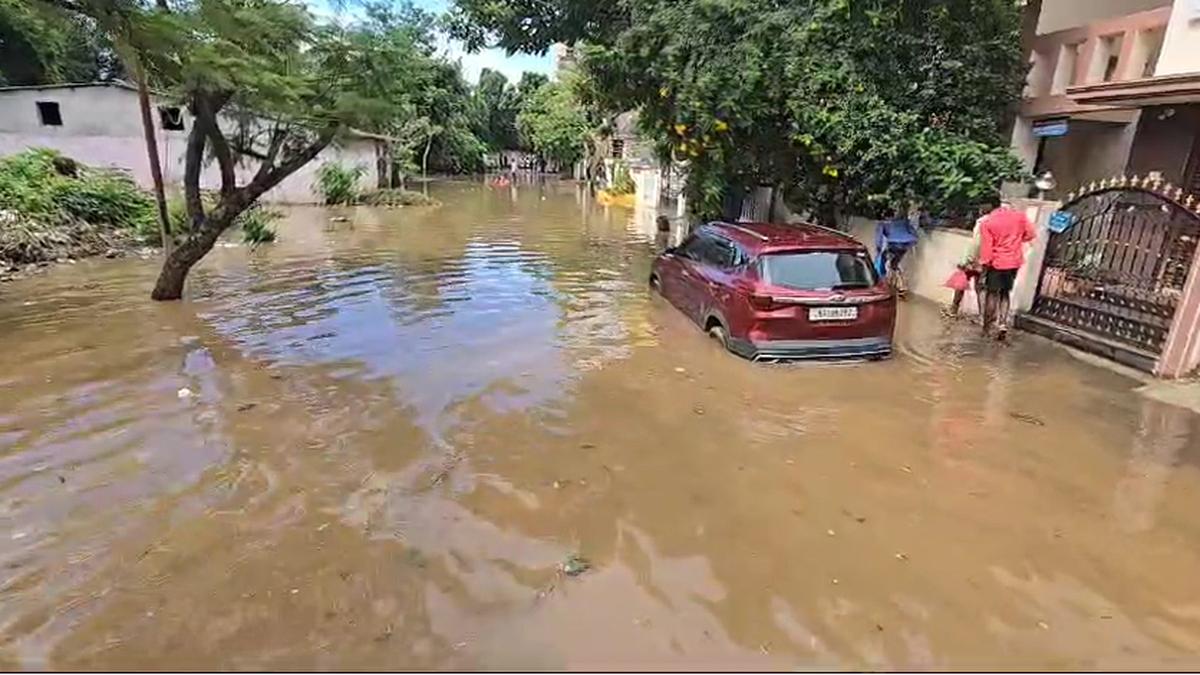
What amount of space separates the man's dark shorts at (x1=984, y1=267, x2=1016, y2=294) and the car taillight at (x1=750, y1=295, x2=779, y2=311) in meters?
3.42

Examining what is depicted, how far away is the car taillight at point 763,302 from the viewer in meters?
7.79

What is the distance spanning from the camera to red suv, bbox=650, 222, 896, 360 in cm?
781

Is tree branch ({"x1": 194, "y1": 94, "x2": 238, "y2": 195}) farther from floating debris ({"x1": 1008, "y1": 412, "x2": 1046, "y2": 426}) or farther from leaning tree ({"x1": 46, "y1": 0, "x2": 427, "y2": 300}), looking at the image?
floating debris ({"x1": 1008, "y1": 412, "x2": 1046, "y2": 426})

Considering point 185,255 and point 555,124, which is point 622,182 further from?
point 185,255

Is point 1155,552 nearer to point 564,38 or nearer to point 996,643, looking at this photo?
point 996,643

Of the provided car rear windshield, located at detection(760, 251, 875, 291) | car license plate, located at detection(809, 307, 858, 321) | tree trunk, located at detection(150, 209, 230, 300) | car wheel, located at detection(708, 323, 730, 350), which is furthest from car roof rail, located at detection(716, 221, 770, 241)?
tree trunk, located at detection(150, 209, 230, 300)

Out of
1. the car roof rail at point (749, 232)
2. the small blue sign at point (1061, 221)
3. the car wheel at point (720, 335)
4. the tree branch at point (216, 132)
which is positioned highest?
the tree branch at point (216, 132)

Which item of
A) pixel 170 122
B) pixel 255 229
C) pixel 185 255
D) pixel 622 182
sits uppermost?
pixel 170 122

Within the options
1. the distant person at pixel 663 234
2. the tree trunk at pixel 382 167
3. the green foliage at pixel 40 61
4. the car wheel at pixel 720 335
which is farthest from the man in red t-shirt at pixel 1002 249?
the tree trunk at pixel 382 167

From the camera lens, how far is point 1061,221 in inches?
358

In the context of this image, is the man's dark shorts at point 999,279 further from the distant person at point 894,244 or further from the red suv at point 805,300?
the distant person at point 894,244

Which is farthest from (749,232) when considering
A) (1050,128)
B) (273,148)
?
(1050,128)

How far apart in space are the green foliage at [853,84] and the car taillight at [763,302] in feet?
16.7

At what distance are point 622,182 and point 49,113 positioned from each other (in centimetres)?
2444
